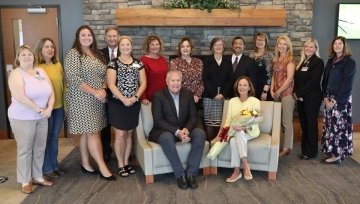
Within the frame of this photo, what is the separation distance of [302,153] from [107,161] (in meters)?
2.31

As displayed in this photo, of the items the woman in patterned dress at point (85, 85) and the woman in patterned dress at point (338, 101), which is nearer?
the woman in patterned dress at point (85, 85)

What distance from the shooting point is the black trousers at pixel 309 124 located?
415 centimetres

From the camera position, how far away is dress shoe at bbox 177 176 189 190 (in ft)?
11.3

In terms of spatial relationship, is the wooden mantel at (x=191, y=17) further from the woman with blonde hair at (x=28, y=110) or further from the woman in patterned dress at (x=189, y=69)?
the woman with blonde hair at (x=28, y=110)

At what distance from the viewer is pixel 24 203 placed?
10.3 feet

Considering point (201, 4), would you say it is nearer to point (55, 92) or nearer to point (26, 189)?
point (55, 92)

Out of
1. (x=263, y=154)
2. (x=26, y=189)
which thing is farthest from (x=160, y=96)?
(x=26, y=189)

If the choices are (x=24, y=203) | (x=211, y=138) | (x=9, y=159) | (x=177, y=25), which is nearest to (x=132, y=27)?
(x=177, y=25)

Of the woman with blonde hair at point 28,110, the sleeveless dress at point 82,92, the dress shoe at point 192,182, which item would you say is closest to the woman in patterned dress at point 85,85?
the sleeveless dress at point 82,92

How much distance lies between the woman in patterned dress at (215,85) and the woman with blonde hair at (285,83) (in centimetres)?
60

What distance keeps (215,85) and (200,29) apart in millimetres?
1249

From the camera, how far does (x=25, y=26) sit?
5.02 metres

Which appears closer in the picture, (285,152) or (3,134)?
(285,152)

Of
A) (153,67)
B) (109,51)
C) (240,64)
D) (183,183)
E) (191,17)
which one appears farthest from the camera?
(191,17)
